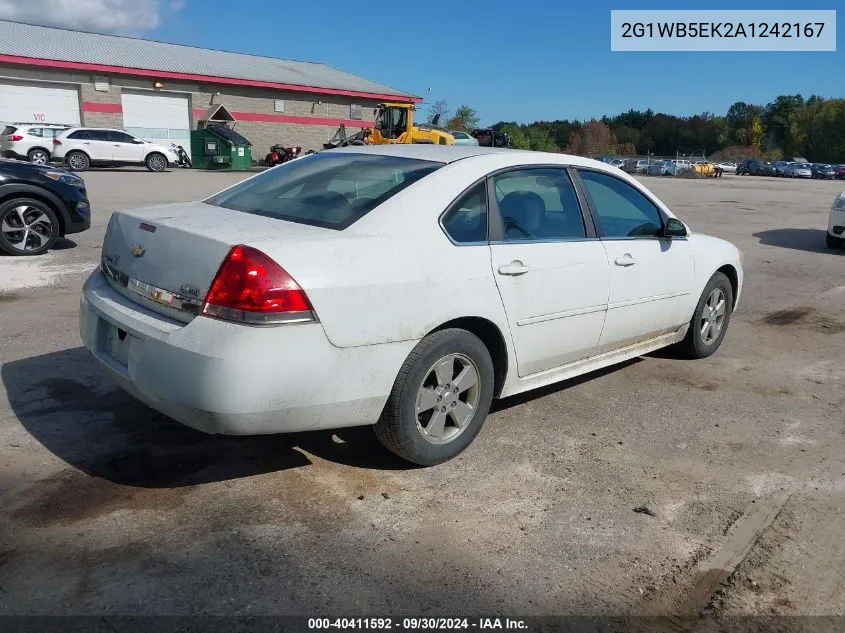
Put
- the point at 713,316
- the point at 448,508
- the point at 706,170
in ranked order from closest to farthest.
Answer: the point at 448,508, the point at 713,316, the point at 706,170

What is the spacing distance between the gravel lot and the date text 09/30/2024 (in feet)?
0.15

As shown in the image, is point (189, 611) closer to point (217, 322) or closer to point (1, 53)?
point (217, 322)

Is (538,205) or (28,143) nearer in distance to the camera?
(538,205)

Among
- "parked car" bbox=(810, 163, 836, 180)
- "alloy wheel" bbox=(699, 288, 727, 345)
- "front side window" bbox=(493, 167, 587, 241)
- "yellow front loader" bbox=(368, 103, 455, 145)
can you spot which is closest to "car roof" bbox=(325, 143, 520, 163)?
"front side window" bbox=(493, 167, 587, 241)

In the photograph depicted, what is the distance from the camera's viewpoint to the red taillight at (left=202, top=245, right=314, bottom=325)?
296 centimetres

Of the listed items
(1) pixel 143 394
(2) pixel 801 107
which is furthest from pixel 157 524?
(2) pixel 801 107

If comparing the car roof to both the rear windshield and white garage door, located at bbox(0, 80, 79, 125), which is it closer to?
→ the rear windshield

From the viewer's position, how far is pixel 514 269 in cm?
379

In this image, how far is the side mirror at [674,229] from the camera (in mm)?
4875

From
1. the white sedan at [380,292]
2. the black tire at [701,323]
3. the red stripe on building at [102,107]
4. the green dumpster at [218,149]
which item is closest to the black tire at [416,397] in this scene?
the white sedan at [380,292]

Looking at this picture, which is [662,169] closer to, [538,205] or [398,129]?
[398,129]

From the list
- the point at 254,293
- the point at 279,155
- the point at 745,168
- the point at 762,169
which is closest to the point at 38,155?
the point at 279,155

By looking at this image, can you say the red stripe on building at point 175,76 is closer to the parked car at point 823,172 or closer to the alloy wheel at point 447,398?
the alloy wheel at point 447,398

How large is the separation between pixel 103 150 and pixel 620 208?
26.2 m
